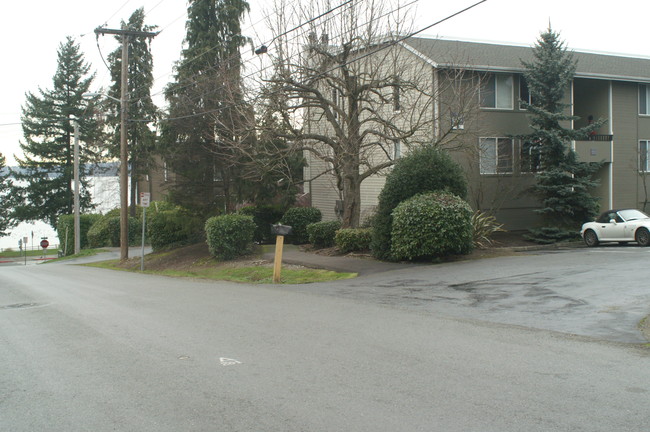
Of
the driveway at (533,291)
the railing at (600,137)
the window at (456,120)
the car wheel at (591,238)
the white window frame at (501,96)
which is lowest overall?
the driveway at (533,291)

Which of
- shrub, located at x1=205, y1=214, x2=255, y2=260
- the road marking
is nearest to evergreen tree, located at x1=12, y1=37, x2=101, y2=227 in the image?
shrub, located at x1=205, y1=214, x2=255, y2=260

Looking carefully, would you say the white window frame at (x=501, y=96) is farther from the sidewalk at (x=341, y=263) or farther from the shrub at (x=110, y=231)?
the shrub at (x=110, y=231)

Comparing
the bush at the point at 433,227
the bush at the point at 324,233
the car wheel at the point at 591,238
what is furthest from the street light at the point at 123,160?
the car wheel at the point at 591,238

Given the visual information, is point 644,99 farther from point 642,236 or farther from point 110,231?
point 110,231

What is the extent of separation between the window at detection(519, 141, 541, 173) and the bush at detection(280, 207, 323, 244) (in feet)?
34.7

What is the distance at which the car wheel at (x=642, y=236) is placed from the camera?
21.8 meters

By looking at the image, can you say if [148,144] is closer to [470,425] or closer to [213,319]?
[213,319]

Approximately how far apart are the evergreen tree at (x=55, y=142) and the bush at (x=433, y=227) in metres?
46.2

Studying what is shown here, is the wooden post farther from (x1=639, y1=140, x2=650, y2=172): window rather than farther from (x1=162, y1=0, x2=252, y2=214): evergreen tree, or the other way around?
(x1=639, y1=140, x2=650, y2=172): window

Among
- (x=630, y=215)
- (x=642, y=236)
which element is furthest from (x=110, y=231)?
(x=642, y=236)

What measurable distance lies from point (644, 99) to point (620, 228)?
11227mm

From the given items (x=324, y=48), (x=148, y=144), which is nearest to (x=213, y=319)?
(x=324, y=48)

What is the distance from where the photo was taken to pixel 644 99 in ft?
99.4

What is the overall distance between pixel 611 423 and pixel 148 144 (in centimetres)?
4377
